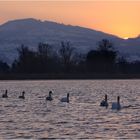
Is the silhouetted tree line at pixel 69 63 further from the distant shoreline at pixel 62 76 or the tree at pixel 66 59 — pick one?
the distant shoreline at pixel 62 76

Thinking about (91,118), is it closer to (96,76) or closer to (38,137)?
(38,137)

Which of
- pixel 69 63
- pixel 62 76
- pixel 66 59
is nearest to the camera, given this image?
pixel 62 76

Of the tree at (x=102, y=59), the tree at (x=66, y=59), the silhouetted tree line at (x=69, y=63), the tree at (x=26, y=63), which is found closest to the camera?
the silhouetted tree line at (x=69, y=63)

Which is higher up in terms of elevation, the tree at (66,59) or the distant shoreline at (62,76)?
the tree at (66,59)

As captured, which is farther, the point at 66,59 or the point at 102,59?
the point at 66,59

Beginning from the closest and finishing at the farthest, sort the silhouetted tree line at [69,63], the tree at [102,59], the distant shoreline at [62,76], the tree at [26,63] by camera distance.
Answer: the distant shoreline at [62,76] < the silhouetted tree line at [69,63] < the tree at [102,59] < the tree at [26,63]

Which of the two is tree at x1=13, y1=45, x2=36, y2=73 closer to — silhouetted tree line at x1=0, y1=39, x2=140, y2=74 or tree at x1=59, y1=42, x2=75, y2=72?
silhouetted tree line at x1=0, y1=39, x2=140, y2=74

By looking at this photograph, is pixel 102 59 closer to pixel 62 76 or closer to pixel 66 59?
pixel 66 59

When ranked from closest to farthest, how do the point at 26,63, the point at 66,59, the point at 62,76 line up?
1. the point at 62,76
2. the point at 26,63
3. the point at 66,59

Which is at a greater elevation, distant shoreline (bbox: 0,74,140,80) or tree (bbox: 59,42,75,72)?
tree (bbox: 59,42,75,72)

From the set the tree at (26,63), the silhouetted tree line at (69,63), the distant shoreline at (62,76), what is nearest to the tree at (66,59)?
the silhouetted tree line at (69,63)

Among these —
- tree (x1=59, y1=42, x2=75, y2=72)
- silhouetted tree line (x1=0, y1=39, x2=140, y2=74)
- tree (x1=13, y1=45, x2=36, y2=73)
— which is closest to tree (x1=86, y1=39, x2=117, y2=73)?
silhouetted tree line (x1=0, y1=39, x2=140, y2=74)

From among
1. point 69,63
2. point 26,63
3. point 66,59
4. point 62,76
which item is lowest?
point 62,76

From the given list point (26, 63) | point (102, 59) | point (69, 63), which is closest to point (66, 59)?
point (69, 63)
